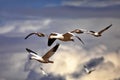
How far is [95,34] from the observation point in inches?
2931

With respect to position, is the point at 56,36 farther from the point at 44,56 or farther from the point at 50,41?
the point at 44,56

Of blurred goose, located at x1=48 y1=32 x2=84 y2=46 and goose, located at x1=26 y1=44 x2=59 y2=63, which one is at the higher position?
blurred goose, located at x1=48 y1=32 x2=84 y2=46

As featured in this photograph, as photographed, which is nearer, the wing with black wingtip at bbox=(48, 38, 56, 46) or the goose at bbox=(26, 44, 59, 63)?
the wing with black wingtip at bbox=(48, 38, 56, 46)

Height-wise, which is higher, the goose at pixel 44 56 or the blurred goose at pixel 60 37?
the blurred goose at pixel 60 37

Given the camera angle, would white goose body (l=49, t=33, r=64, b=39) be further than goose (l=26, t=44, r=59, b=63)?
No

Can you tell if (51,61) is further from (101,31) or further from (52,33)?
(101,31)

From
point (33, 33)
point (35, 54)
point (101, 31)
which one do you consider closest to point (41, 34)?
point (33, 33)

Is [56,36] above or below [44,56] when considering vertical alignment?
above

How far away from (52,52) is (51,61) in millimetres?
1140

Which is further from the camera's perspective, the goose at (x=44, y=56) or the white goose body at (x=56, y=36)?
the goose at (x=44, y=56)

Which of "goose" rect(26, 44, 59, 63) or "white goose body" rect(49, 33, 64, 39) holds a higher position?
"white goose body" rect(49, 33, 64, 39)

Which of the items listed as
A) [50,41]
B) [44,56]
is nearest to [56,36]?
[50,41]

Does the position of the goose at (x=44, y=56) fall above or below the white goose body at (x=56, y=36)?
below

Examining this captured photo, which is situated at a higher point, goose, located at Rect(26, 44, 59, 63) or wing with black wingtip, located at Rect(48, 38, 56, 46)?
wing with black wingtip, located at Rect(48, 38, 56, 46)
